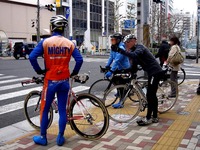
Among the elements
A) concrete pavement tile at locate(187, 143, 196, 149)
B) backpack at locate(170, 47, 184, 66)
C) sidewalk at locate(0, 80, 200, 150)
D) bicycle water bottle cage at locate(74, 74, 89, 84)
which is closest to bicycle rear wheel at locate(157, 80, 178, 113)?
sidewalk at locate(0, 80, 200, 150)

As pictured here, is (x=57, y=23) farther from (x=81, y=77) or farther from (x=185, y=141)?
(x=185, y=141)

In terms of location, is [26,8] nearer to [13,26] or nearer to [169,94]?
[13,26]

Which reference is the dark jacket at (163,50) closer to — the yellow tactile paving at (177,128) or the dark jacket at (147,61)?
the yellow tactile paving at (177,128)

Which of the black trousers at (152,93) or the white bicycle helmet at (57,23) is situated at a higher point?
the white bicycle helmet at (57,23)

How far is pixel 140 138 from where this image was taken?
4.86m

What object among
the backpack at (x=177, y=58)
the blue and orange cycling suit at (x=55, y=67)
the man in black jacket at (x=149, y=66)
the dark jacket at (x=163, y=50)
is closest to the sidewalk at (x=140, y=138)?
the man in black jacket at (x=149, y=66)

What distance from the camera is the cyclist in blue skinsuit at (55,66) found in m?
4.35

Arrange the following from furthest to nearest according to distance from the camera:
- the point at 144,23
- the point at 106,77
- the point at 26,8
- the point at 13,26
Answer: the point at 26,8
the point at 13,26
the point at 144,23
the point at 106,77

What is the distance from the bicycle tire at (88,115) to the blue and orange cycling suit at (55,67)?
0.88 ft

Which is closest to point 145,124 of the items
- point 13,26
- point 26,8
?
point 13,26

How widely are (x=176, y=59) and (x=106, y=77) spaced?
2.28 m

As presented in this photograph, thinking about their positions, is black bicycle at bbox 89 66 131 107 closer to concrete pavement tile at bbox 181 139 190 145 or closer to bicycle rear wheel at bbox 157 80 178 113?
bicycle rear wheel at bbox 157 80 178 113

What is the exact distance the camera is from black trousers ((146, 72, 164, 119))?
5.74m

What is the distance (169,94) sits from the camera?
6.71 meters
